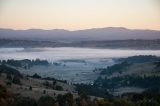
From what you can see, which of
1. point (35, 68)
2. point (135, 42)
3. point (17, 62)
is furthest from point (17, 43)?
point (35, 68)

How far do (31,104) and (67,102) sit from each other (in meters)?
1.38

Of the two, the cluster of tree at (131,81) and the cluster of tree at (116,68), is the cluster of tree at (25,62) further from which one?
the cluster of tree at (131,81)

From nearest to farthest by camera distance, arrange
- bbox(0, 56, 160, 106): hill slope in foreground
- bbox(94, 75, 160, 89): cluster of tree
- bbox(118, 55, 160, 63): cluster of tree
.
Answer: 1. bbox(0, 56, 160, 106): hill slope in foreground
2. bbox(94, 75, 160, 89): cluster of tree
3. bbox(118, 55, 160, 63): cluster of tree

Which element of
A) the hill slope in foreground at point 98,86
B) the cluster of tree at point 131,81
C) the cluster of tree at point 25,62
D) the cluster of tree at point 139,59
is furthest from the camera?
the cluster of tree at point 139,59

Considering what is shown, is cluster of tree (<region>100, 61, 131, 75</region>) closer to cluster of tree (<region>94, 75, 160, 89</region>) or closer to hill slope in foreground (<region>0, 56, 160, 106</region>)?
hill slope in foreground (<region>0, 56, 160, 106</region>)

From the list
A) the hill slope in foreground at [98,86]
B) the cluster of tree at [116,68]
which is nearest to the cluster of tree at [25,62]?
the hill slope in foreground at [98,86]

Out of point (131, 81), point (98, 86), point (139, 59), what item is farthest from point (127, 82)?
point (139, 59)

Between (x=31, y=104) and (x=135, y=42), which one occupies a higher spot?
(x=135, y=42)

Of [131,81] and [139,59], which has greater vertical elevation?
[139,59]

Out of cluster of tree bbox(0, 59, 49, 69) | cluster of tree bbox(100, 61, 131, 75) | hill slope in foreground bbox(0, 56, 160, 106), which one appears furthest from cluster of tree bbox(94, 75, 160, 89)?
cluster of tree bbox(0, 59, 49, 69)

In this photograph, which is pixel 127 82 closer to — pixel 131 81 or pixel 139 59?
pixel 131 81

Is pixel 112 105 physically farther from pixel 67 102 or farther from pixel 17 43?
pixel 17 43

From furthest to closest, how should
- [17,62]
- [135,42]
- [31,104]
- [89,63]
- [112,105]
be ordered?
1. [89,63]
2. [17,62]
3. [135,42]
4. [31,104]
5. [112,105]

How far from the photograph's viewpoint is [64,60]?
43875 millimetres
